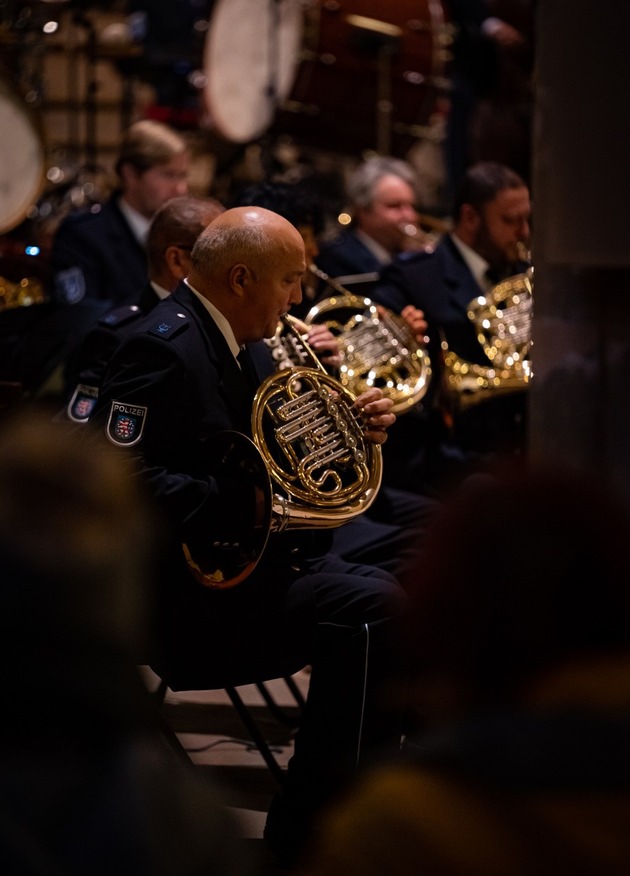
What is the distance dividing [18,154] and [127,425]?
345cm

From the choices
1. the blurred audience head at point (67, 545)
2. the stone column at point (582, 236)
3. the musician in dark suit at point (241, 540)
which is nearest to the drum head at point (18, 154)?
the musician in dark suit at point (241, 540)

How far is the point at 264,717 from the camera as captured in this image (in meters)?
4.34

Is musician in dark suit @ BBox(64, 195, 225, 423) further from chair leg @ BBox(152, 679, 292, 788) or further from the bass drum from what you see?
the bass drum

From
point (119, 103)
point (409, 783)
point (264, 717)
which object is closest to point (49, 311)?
point (264, 717)

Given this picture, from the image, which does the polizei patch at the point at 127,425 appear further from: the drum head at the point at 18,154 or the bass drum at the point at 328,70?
the bass drum at the point at 328,70

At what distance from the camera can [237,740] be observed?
4.08 m

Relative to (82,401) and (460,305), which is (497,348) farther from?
(82,401)

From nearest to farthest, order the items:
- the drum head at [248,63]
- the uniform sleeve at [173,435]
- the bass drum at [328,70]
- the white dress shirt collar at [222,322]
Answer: the uniform sleeve at [173,435], the white dress shirt collar at [222,322], the bass drum at [328,70], the drum head at [248,63]

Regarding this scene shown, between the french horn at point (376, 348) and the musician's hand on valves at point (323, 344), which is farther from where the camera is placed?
the french horn at point (376, 348)

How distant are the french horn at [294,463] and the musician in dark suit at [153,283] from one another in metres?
0.62

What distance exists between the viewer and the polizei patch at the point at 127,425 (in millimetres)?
3000

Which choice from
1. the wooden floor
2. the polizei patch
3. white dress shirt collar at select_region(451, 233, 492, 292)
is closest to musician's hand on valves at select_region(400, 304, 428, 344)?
white dress shirt collar at select_region(451, 233, 492, 292)

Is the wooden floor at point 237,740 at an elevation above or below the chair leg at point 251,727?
below

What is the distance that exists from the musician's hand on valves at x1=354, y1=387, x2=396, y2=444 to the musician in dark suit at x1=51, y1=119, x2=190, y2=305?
2185 mm
